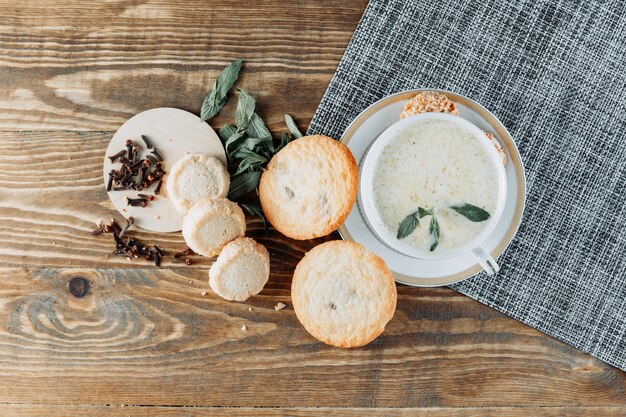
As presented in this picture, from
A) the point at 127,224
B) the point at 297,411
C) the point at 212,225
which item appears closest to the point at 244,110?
the point at 212,225

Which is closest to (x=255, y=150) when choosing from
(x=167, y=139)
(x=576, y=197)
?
(x=167, y=139)

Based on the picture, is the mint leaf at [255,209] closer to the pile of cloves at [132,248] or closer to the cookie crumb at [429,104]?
the pile of cloves at [132,248]

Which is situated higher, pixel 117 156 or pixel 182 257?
pixel 117 156

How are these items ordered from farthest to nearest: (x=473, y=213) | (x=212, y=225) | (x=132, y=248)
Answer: (x=132, y=248), (x=212, y=225), (x=473, y=213)

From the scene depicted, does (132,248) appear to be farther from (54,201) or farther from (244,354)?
(244,354)

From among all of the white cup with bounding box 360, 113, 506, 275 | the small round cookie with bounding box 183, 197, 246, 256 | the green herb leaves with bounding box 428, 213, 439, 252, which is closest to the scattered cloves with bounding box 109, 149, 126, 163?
the small round cookie with bounding box 183, 197, 246, 256

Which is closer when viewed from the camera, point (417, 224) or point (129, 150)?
point (417, 224)

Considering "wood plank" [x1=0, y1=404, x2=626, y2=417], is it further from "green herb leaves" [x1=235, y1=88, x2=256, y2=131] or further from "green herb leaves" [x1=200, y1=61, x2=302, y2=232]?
"green herb leaves" [x1=235, y1=88, x2=256, y2=131]

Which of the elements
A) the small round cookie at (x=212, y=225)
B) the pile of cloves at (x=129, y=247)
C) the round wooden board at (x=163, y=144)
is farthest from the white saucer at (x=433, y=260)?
the pile of cloves at (x=129, y=247)
